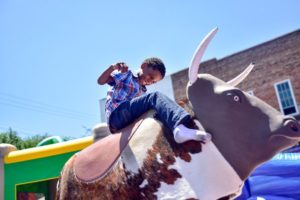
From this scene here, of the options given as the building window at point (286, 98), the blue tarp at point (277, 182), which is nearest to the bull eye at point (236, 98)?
the blue tarp at point (277, 182)

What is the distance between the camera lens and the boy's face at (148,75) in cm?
257

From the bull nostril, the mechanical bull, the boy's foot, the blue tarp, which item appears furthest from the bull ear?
the blue tarp

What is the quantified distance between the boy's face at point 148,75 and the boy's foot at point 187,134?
0.79 meters

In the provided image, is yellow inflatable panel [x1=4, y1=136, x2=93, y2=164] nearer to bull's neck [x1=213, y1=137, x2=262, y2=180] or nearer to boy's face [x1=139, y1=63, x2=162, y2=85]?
boy's face [x1=139, y1=63, x2=162, y2=85]

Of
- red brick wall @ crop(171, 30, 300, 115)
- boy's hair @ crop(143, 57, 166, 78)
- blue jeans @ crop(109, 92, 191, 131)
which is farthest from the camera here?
red brick wall @ crop(171, 30, 300, 115)

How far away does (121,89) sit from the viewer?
8.68 ft

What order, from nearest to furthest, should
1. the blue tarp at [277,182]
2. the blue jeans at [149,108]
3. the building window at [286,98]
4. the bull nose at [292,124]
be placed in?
1. the bull nose at [292,124]
2. the blue jeans at [149,108]
3. the blue tarp at [277,182]
4. the building window at [286,98]

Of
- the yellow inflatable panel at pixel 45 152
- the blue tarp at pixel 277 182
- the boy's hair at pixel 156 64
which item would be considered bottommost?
the blue tarp at pixel 277 182

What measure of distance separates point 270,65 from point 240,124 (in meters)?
15.7

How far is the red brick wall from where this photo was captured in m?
15.9

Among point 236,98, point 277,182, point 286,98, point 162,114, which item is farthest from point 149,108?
point 286,98

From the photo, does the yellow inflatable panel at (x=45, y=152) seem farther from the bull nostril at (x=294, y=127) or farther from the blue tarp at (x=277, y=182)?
the bull nostril at (x=294, y=127)

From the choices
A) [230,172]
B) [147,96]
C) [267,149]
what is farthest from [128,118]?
[267,149]

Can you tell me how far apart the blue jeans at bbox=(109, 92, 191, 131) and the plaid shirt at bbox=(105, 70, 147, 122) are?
0.21m
